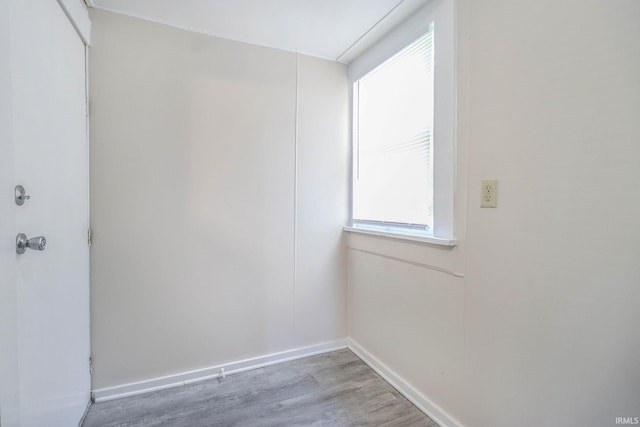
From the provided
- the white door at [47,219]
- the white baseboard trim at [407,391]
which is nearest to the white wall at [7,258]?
the white door at [47,219]

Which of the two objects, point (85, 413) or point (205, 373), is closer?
point (85, 413)

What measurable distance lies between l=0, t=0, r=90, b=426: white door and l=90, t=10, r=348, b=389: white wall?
166mm

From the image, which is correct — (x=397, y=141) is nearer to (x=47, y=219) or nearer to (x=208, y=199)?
(x=208, y=199)

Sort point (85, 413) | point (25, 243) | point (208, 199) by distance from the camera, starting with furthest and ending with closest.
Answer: point (208, 199)
point (85, 413)
point (25, 243)

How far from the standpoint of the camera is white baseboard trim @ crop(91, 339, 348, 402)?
185 cm

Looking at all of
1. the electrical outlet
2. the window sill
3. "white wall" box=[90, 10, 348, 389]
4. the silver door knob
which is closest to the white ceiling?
"white wall" box=[90, 10, 348, 389]

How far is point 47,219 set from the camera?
4.10 feet

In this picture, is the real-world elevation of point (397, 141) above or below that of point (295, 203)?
above

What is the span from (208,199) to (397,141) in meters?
1.38

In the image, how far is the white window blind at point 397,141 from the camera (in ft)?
5.86

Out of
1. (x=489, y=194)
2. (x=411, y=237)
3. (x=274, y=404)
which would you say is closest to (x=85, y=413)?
(x=274, y=404)

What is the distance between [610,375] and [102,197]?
2563 mm

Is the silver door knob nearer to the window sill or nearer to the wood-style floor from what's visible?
the wood-style floor

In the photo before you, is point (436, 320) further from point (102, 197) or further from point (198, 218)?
point (102, 197)
